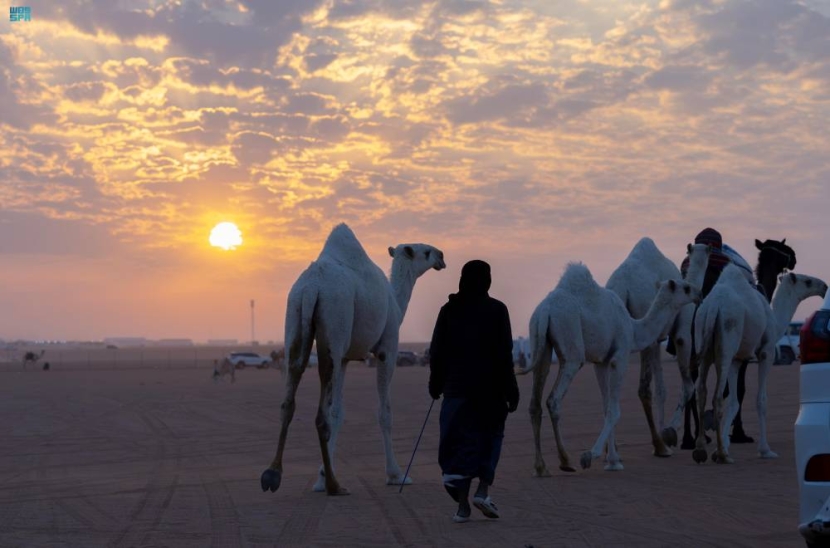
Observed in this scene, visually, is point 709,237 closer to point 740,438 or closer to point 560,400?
point 740,438

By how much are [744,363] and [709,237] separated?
7.00 ft

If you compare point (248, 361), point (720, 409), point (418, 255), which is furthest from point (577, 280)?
point (248, 361)

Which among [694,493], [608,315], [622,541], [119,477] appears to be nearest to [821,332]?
[622,541]

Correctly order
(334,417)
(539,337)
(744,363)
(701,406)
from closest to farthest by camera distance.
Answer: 1. (334,417)
2. (539,337)
3. (701,406)
4. (744,363)

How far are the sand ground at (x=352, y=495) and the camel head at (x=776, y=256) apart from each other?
9.61 ft

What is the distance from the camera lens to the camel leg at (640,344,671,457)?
55.6 ft

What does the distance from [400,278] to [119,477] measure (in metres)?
4.41

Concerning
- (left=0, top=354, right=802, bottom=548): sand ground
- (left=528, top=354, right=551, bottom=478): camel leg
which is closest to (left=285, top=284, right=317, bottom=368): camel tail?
(left=0, top=354, right=802, bottom=548): sand ground

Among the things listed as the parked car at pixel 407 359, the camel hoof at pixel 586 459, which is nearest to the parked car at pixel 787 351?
the parked car at pixel 407 359

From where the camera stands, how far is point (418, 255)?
16328 millimetres

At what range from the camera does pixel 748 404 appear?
29578 millimetres

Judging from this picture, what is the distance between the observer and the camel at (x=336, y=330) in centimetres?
1298

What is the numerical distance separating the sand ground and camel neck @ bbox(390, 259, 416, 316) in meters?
2.23

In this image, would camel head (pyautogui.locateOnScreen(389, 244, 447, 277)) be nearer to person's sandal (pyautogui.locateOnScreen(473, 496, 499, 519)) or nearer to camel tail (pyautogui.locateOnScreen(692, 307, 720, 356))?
camel tail (pyautogui.locateOnScreen(692, 307, 720, 356))
